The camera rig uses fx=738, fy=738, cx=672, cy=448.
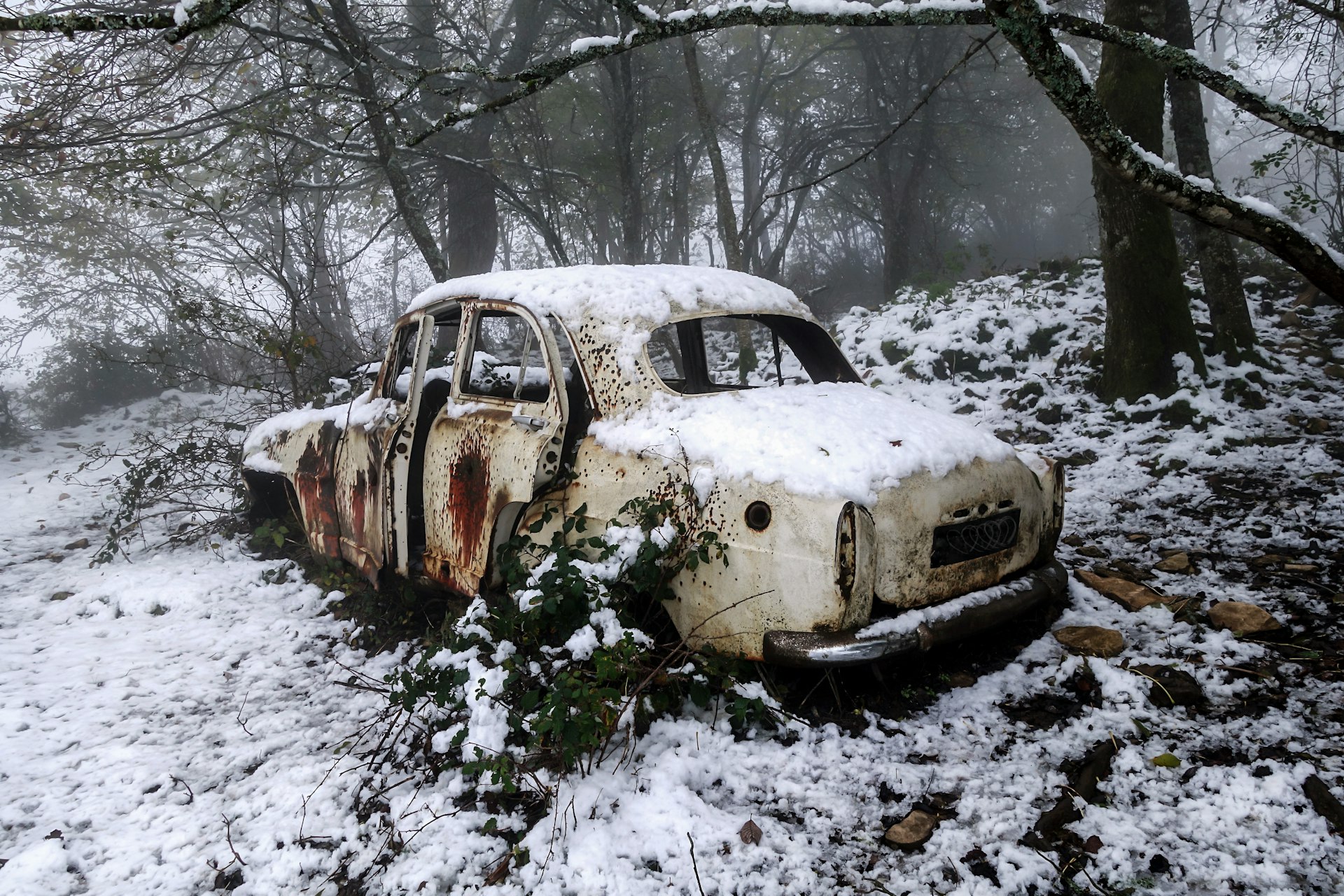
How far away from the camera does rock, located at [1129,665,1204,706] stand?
279 cm

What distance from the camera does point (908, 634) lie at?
8.58 feet

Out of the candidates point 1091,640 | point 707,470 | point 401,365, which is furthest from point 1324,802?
point 401,365

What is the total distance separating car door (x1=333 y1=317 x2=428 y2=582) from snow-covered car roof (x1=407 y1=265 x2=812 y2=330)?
2.08ft

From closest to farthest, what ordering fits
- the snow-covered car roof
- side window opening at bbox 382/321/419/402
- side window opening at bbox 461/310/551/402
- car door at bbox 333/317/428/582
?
the snow-covered car roof, side window opening at bbox 461/310/551/402, car door at bbox 333/317/428/582, side window opening at bbox 382/321/419/402

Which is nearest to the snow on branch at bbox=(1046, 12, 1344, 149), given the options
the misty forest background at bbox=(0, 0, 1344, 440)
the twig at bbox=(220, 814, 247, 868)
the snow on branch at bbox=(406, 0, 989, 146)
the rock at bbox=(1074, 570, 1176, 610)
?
the misty forest background at bbox=(0, 0, 1344, 440)

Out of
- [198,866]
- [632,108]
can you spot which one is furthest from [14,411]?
[198,866]

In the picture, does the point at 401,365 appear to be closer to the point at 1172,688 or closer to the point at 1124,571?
the point at 1172,688

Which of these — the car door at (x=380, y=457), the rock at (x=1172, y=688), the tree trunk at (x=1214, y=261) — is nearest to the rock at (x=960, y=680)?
the rock at (x=1172, y=688)

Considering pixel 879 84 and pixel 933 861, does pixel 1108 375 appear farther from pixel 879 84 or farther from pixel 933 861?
pixel 879 84

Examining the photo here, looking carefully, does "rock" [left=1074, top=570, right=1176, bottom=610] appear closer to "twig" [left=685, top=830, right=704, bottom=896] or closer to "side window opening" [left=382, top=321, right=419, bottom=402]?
"twig" [left=685, top=830, right=704, bottom=896]

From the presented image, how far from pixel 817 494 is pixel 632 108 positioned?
12.3 meters

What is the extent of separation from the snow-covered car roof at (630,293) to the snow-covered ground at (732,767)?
5.85 feet

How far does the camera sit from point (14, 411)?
567 inches

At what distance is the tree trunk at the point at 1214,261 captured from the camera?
6.57 meters
